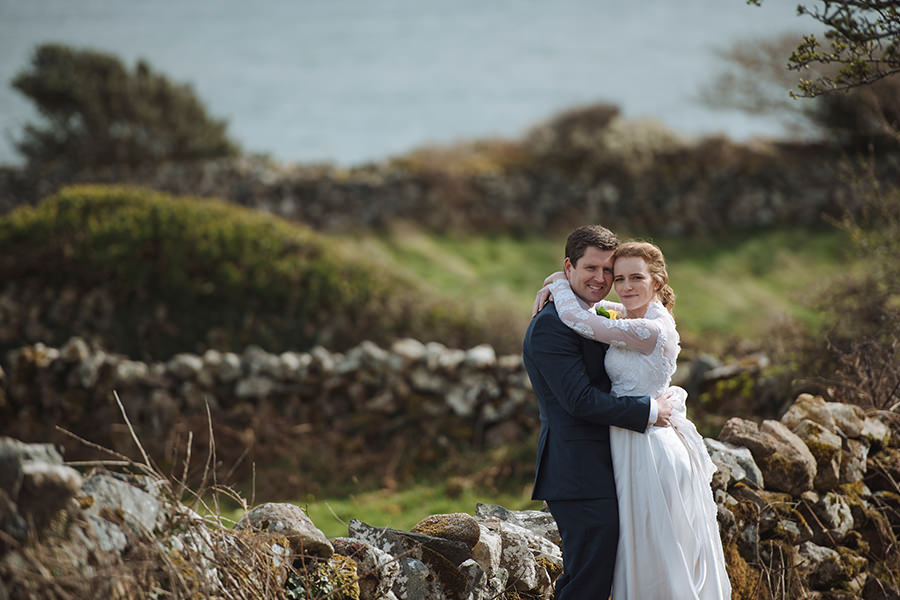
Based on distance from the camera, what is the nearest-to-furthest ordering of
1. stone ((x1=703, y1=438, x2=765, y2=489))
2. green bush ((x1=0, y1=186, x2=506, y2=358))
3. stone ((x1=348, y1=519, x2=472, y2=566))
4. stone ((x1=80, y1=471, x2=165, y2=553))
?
stone ((x1=80, y1=471, x2=165, y2=553)) → stone ((x1=348, y1=519, x2=472, y2=566)) → stone ((x1=703, y1=438, x2=765, y2=489)) → green bush ((x1=0, y1=186, x2=506, y2=358))

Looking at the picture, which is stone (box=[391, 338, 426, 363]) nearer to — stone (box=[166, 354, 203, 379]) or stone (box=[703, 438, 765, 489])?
stone (box=[166, 354, 203, 379])

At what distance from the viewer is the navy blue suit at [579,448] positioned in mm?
3111

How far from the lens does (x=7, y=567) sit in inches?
88.4

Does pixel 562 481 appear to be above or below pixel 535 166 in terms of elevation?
below

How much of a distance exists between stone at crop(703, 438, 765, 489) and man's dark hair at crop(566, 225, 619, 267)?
5.53ft

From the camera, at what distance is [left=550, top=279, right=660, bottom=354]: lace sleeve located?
314 centimetres

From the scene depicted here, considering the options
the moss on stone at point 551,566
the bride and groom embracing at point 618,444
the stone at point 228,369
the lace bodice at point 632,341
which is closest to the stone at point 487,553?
the moss on stone at point 551,566

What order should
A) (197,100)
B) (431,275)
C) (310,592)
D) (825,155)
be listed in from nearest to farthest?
(310,592) < (431,275) < (825,155) < (197,100)

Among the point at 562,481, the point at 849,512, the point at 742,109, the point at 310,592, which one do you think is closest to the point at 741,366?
the point at 849,512

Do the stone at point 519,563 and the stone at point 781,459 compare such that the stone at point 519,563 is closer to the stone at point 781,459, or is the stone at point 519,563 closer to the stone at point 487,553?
the stone at point 487,553

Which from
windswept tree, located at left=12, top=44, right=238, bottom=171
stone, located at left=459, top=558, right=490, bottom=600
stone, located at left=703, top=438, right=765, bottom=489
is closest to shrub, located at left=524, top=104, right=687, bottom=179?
windswept tree, located at left=12, top=44, right=238, bottom=171

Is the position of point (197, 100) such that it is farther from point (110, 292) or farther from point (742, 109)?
point (742, 109)

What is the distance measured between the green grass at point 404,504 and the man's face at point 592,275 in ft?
10.8

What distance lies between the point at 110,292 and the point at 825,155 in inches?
636
